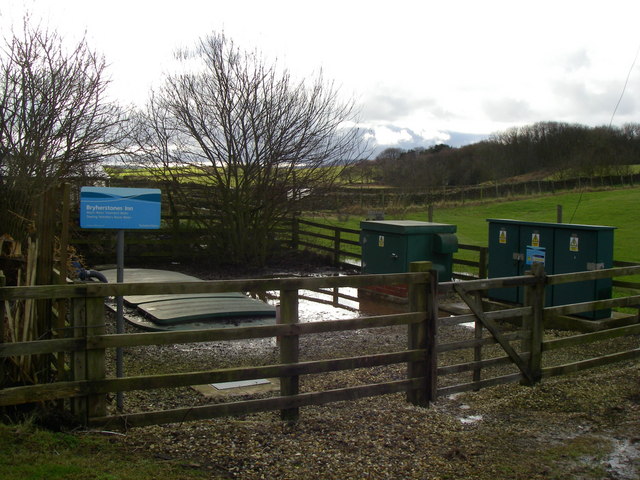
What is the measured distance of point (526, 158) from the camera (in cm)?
6303

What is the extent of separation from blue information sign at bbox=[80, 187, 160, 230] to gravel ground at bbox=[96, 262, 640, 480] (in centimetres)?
176

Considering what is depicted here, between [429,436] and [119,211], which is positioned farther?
[119,211]

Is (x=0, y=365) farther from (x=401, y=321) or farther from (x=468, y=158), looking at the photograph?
(x=468, y=158)

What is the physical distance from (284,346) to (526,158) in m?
62.2

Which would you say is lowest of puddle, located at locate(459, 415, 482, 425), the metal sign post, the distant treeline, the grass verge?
puddle, located at locate(459, 415, 482, 425)

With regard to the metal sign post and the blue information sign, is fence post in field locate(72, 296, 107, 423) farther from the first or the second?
the blue information sign

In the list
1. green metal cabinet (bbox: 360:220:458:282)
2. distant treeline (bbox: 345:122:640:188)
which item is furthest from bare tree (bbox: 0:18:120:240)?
distant treeline (bbox: 345:122:640:188)

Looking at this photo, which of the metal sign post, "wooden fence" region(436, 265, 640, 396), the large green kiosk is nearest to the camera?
the metal sign post

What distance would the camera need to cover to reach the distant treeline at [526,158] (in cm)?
4909

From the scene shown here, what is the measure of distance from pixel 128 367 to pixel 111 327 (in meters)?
2.80

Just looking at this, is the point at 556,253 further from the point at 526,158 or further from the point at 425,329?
the point at 526,158

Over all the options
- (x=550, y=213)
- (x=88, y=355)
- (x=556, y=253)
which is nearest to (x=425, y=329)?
(x=88, y=355)

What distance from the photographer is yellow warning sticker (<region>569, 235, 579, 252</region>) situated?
34.0 feet

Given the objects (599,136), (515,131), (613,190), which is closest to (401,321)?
(613,190)
